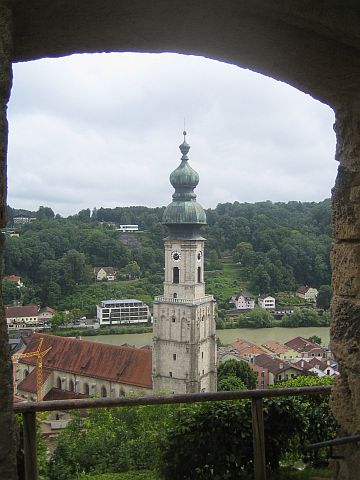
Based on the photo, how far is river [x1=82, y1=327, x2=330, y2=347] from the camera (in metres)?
47.0

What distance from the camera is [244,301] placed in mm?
53875

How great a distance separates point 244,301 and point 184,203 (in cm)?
2025

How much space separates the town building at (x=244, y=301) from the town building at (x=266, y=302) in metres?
0.77

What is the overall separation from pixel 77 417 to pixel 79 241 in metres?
50.3

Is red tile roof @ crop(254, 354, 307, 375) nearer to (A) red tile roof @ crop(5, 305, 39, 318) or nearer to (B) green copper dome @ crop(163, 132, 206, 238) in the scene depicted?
(B) green copper dome @ crop(163, 132, 206, 238)

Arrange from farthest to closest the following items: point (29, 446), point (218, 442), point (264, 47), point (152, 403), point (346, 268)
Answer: point (218, 442) < point (152, 403) < point (29, 446) < point (346, 268) < point (264, 47)

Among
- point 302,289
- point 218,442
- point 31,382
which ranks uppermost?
point 218,442

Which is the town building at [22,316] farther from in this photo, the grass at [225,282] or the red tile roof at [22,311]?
the grass at [225,282]

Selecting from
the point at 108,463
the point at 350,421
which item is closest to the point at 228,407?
the point at 108,463

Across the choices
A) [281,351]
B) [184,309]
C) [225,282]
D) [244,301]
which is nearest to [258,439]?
[184,309]

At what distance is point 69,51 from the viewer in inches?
77.4

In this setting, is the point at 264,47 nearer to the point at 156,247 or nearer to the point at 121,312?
the point at 121,312

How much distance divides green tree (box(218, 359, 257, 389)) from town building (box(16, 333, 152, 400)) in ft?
14.7

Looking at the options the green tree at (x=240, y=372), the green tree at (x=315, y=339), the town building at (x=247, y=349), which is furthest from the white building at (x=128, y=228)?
the green tree at (x=240, y=372)
